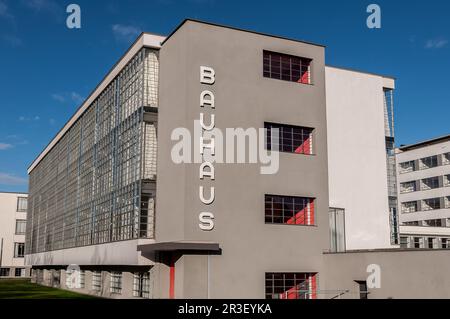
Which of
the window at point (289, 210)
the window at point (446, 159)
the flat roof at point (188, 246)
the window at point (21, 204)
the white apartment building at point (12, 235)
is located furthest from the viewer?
the window at point (21, 204)

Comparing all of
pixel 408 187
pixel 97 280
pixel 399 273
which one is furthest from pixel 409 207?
pixel 399 273

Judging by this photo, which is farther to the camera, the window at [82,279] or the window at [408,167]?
the window at [408,167]

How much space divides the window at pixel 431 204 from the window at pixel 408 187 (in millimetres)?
3048

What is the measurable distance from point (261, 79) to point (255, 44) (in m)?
2.07

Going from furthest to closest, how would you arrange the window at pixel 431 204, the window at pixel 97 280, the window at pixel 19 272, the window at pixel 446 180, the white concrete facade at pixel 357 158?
1. the window at pixel 19 272
2. the window at pixel 431 204
3. the window at pixel 446 180
4. the window at pixel 97 280
5. the white concrete facade at pixel 357 158

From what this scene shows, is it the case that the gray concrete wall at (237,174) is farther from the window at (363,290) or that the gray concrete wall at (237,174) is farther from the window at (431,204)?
the window at (431,204)

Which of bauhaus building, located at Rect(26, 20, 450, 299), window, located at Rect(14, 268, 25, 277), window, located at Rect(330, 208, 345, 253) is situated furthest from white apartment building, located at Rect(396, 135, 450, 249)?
window, located at Rect(14, 268, 25, 277)

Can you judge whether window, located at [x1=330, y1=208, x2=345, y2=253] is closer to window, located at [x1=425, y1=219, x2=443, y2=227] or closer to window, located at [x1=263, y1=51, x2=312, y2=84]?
window, located at [x1=263, y1=51, x2=312, y2=84]

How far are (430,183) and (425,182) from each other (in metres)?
0.91

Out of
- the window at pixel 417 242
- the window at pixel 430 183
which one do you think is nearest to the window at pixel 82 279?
the window at pixel 417 242

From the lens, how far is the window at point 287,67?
32.2 metres

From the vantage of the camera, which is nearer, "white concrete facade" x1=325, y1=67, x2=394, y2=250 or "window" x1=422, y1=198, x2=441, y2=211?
"white concrete facade" x1=325, y1=67, x2=394, y2=250

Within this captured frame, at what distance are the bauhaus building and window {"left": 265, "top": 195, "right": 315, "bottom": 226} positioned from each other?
89 millimetres

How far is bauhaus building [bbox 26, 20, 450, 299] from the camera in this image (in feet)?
92.2
